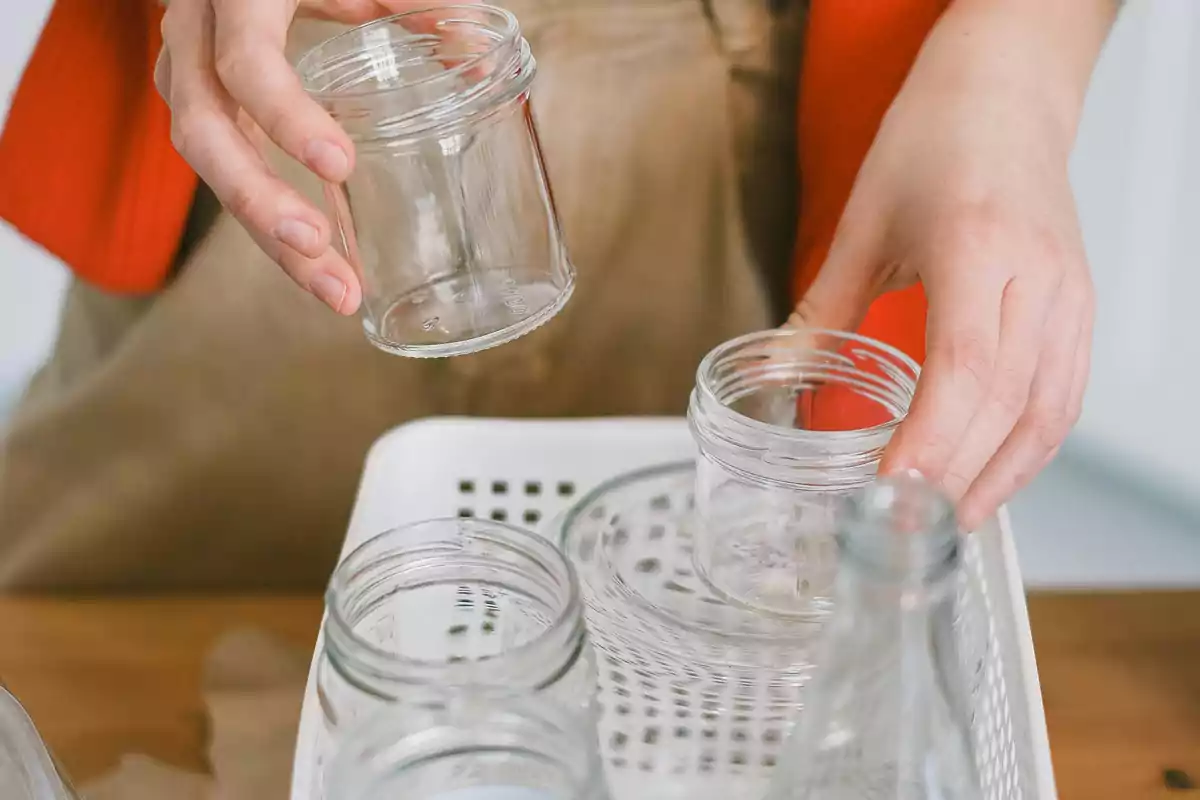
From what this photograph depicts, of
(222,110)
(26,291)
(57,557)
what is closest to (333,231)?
(222,110)

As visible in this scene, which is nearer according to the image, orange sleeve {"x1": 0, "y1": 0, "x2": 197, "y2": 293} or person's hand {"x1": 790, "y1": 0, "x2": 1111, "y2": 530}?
person's hand {"x1": 790, "y1": 0, "x2": 1111, "y2": 530}

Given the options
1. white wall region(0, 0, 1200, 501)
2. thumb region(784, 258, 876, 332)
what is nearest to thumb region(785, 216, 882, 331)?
thumb region(784, 258, 876, 332)

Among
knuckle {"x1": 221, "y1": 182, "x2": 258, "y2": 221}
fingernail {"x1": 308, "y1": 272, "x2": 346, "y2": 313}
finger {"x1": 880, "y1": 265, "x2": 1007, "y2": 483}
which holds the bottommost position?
finger {"x1": 880, "y1": 265, "x2": 1007, "y2": 483}

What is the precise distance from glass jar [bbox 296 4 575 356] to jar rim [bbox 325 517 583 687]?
0.07 m

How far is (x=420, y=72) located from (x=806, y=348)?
0.15 m

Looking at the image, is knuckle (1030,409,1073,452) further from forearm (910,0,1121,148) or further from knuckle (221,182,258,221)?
knuckle (221,182,258,221)

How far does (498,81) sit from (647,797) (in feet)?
0.72

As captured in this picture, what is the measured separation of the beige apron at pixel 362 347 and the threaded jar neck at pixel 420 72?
10cm

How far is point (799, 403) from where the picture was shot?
1.22ft

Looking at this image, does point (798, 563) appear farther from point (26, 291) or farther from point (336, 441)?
point (26, 291)

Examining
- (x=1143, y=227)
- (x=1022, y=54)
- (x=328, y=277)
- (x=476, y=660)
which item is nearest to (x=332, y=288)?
(x=328, y=277)

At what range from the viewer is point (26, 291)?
739 mm

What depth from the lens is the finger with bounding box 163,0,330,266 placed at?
0.92 feet

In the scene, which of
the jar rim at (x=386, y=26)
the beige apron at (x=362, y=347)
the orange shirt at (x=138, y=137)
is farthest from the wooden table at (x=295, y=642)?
the jar rim at (x=386, y=26)
